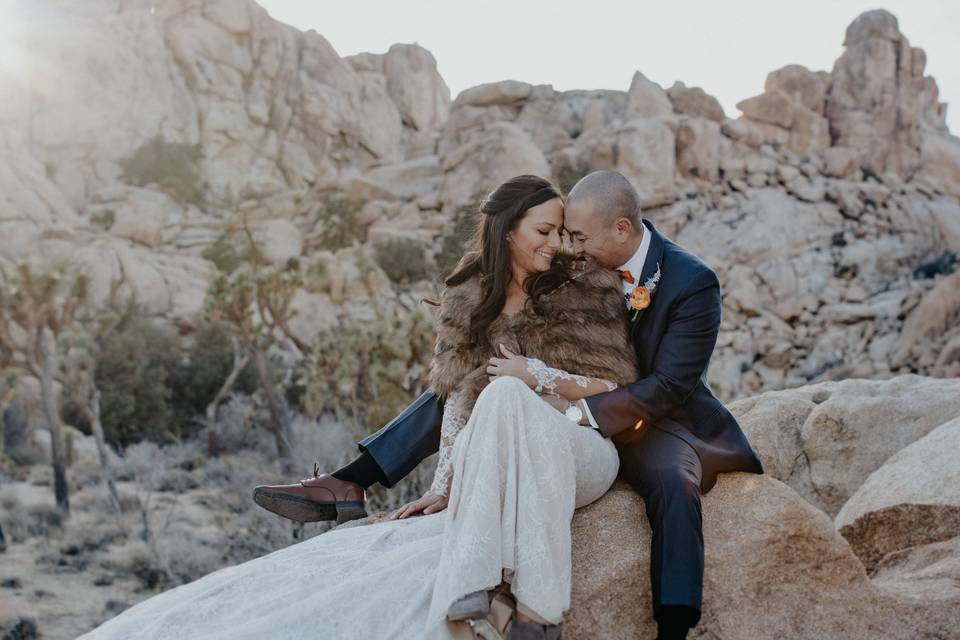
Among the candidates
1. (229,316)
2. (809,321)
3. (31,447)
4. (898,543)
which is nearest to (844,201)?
(809,321)

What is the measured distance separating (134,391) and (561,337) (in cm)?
1583

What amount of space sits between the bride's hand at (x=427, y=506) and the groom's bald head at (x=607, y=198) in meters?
1.42

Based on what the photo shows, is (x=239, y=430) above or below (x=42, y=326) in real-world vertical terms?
below

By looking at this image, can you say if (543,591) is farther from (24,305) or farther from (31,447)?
(31,447)

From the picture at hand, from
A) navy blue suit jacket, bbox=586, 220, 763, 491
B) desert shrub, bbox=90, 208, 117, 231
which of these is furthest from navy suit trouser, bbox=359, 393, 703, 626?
desert shrub, bbox=90, 208, 117, 231

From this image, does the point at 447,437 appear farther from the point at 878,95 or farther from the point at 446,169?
the point at 878,95

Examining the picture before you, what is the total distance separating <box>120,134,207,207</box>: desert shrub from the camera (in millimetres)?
35500

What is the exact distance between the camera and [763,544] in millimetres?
3545

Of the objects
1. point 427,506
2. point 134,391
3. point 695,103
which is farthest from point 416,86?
point 427,506

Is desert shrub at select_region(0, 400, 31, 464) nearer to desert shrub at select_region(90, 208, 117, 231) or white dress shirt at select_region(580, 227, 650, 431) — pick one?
→ white dress shirt at select_region(580, 227, 650, 431)

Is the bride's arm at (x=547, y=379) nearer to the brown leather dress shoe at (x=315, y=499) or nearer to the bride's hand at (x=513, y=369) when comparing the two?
the bride's hand at (x=513, y=369)

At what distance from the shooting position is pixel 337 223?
2883cm

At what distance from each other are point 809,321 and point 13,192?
23877mm

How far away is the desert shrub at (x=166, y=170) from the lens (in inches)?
1398
